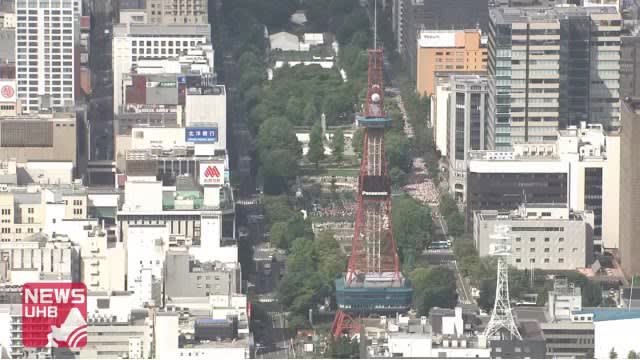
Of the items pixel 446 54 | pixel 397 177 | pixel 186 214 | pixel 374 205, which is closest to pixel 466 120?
pixel 397 177

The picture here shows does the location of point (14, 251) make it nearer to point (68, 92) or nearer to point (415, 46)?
point (68, 92)

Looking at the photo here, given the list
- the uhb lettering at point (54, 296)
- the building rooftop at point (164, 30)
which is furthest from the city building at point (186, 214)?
the building rooftop at point (164, 30)

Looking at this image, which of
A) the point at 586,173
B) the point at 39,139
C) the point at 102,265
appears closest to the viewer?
the point at 102,265

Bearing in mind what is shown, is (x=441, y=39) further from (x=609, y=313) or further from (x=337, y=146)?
(x=609, y=313)

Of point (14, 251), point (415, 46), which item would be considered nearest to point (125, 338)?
point (14, 251)

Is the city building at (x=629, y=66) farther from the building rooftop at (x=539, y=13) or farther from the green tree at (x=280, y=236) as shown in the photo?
the green tree at (x=280, y=236)

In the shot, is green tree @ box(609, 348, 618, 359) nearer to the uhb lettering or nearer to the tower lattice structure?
the tower lattice structure

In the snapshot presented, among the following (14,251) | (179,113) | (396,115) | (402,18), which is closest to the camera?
(14,251)
